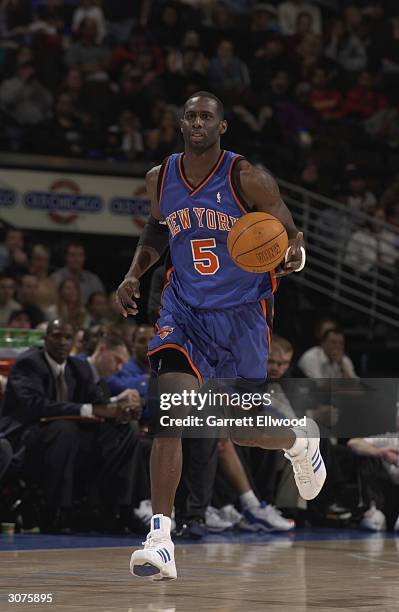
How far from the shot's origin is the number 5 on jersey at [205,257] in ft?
17.3

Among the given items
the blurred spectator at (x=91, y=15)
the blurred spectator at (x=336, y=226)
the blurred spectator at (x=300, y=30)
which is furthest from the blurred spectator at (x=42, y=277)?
the blurred spectator at (x=300, y=30)

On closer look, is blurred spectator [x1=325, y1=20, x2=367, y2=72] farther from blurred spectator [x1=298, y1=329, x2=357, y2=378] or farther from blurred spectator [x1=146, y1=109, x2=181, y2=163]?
blurred spectator [x1=298, y1=329, x2=357, y2=378]

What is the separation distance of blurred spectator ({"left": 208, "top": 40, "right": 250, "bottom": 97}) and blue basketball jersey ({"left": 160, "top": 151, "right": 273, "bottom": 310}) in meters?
9.76

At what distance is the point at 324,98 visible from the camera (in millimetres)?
15438

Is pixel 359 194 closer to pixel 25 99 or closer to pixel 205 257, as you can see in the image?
pixel 25 99

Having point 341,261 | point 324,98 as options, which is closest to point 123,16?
point 324,98

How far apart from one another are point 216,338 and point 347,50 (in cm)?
1208

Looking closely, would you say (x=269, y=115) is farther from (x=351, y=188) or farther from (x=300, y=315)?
(x=300, y=315)

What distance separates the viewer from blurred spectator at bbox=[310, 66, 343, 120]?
50.5ft

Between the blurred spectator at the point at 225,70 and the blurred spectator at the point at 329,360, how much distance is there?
18.6 feet

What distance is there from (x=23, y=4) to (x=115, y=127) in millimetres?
2676

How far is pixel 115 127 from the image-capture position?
13539 mm

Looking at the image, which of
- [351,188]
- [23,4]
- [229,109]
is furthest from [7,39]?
[351,188]

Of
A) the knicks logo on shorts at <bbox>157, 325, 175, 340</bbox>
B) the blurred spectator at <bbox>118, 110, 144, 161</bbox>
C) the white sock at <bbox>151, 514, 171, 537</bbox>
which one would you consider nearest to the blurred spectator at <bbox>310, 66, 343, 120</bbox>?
the blurred spectator at <bbox>118, 110, 144, 161</bbox>
